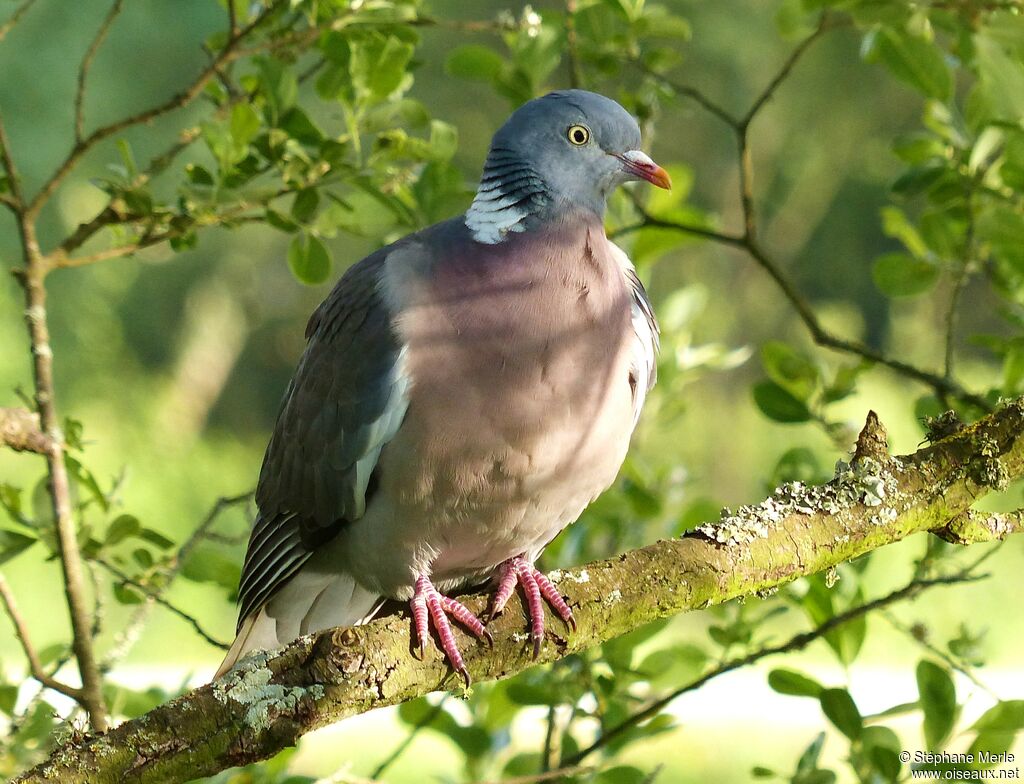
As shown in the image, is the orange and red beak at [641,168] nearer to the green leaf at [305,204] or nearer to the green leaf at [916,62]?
the green leaf at [916,62]

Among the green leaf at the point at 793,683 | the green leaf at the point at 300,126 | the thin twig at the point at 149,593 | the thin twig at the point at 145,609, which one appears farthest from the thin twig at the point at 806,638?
the green leaf at the point at 300,126

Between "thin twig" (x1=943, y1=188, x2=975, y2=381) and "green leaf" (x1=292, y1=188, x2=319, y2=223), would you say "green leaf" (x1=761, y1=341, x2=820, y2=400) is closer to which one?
"thin twig" (x1=943, y1=188, x2=975, y2=381)

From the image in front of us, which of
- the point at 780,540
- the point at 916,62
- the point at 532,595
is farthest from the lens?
the point at 916,62

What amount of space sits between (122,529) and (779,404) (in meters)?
1.26

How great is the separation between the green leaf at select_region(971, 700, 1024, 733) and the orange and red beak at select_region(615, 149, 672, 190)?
106 cm

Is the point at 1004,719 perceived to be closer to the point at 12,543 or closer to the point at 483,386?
the point at 483,386

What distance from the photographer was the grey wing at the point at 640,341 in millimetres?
2061

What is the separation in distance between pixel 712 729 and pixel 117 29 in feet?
28.4

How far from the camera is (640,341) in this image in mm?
2074

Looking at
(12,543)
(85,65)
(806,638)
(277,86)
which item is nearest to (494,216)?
(277,86)

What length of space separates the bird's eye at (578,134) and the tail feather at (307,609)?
0.95m

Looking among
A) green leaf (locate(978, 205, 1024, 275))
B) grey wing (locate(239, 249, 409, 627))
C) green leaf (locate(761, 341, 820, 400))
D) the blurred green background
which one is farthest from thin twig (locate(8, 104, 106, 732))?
the blurred green background

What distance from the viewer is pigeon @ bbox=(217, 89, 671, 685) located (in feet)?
6.19

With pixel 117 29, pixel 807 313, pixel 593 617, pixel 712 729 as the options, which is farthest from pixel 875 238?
pixel 593 617
